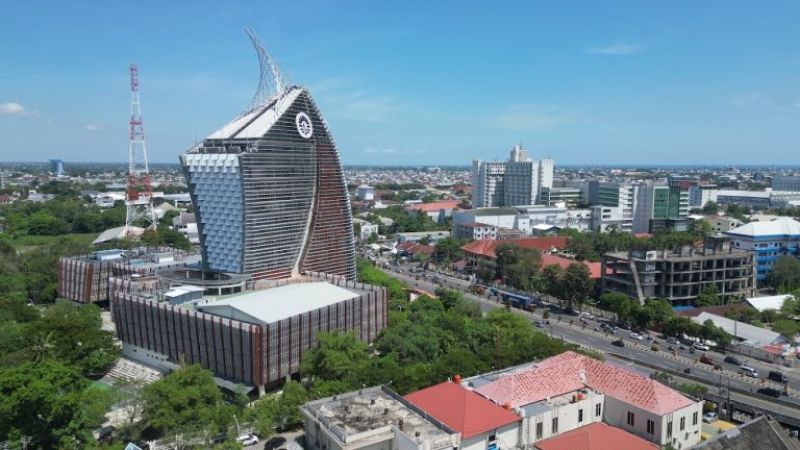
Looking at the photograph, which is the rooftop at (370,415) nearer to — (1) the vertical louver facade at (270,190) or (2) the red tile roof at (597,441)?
(2) the red tile roof at (597,441)

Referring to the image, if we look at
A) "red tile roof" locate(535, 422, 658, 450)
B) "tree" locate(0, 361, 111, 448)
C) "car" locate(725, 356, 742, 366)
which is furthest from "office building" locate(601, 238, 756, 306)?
"tree" locate(0, 361, 111, 448)

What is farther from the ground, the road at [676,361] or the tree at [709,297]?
the tree at [709,297]

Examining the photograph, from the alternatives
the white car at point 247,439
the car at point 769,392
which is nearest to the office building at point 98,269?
the white car at point 247,439

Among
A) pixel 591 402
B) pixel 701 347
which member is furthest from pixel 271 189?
pixel 701 347

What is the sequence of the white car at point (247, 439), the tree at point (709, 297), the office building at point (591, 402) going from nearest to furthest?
the office building at point (591, 402), the white car at point (247, 439), the tree at point (709, 297)

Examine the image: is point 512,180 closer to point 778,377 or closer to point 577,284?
point 577,284

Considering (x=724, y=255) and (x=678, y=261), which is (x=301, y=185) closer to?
(x=678, y=261)
